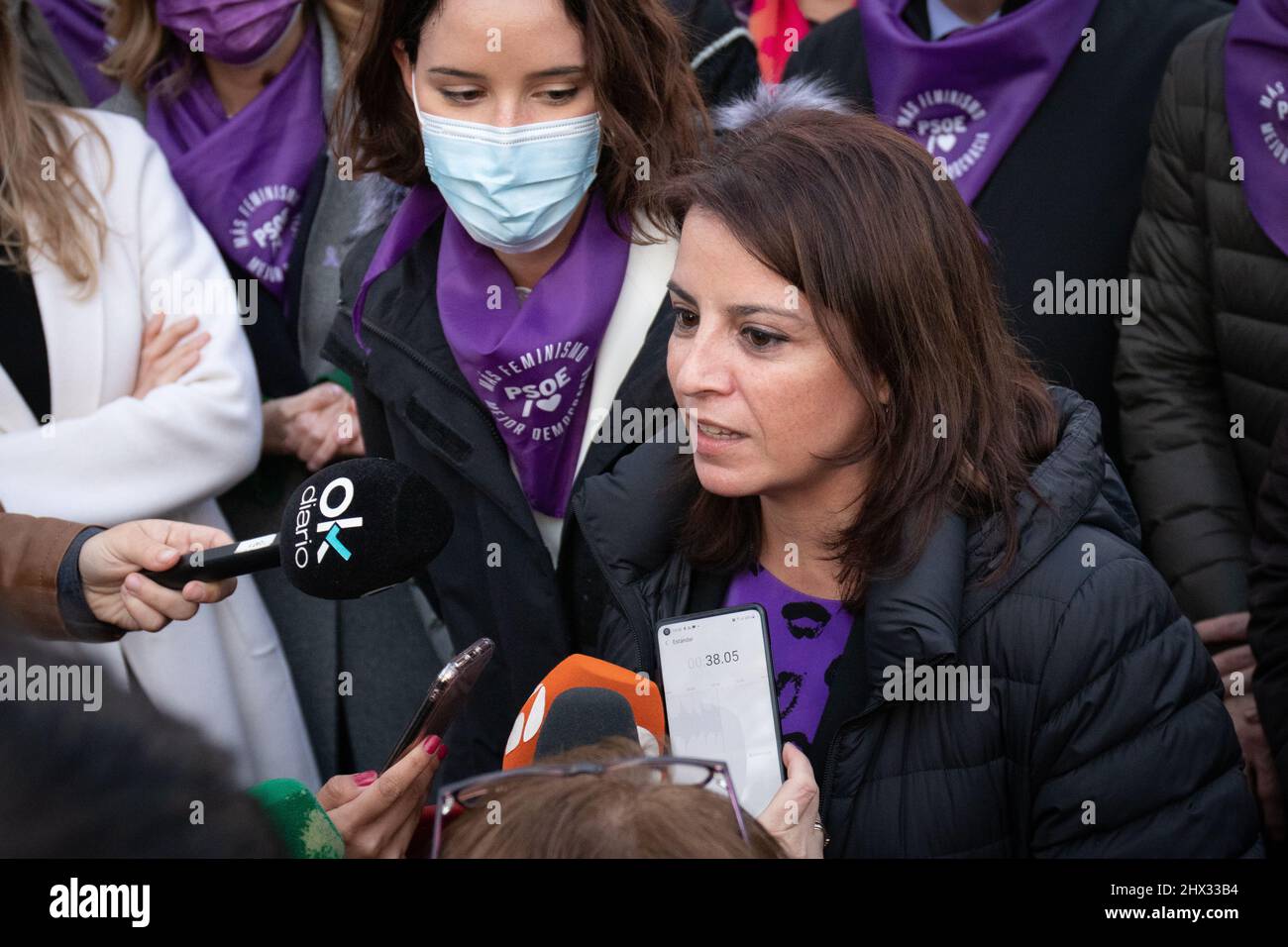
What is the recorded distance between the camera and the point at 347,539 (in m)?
1.83

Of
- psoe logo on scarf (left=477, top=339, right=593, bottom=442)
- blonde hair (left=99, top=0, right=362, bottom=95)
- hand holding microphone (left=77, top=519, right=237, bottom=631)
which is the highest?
blonde hair (left=99, top=0, right=362, bottom=95)

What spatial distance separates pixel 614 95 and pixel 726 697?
3.94 feet

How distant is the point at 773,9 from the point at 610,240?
47.5 inches

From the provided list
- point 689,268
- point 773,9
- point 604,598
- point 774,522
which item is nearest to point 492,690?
point 604,598

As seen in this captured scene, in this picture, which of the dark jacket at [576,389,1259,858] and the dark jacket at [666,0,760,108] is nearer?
the dark jacket at [576,389,1259,858]

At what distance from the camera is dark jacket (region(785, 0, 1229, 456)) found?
2656mm

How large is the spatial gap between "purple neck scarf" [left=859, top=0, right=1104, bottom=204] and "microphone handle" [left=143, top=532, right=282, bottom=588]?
1.52m

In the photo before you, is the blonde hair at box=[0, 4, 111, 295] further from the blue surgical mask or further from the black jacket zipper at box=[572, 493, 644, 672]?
the black jacket zipper at box=[572, 493, 644, 672]

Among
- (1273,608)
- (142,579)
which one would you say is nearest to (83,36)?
(142,579)

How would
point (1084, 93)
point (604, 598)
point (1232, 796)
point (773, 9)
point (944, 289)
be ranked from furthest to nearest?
1. point (773, 9)
2. point (1084, 93)
3. point (604, 598)
4. point (944, 289)
5. point (1232, 796)

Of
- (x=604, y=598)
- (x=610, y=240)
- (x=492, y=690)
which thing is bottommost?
(x=492, y=690)

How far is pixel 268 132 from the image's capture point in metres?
3.23

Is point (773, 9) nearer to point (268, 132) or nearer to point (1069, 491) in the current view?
point (268, 132)

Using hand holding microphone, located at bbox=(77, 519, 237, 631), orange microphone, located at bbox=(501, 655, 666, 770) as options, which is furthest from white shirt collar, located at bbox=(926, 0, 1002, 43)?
hand holding microphone, located at bbox=(77, 519, 237, 631)
